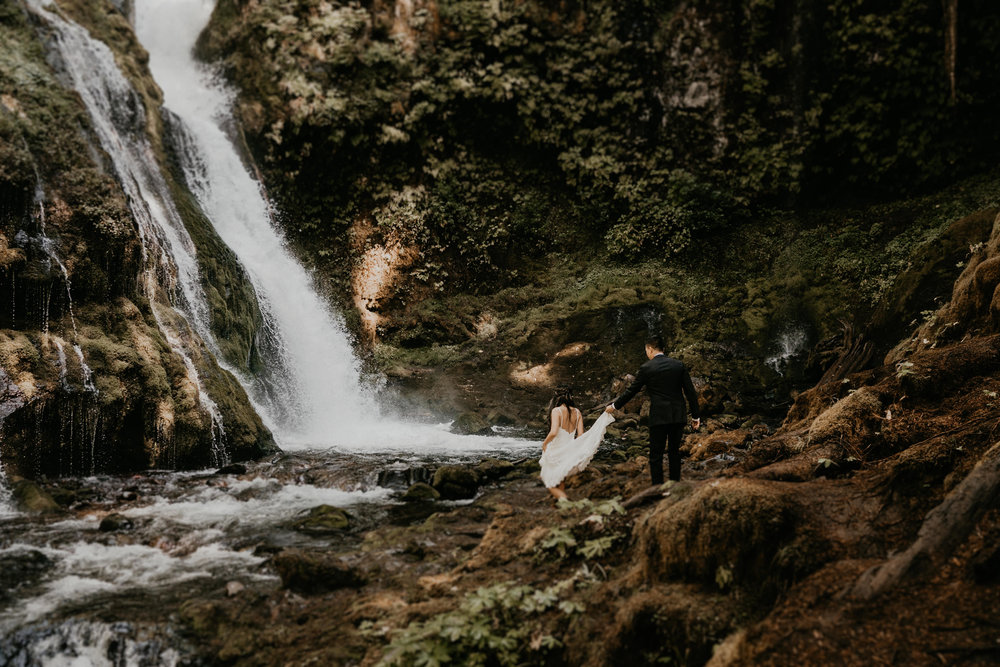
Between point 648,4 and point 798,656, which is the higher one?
point 648,4

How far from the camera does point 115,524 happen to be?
19.3 feet

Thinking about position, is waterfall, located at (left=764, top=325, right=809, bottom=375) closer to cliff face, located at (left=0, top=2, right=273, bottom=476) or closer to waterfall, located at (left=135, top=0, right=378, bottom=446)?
waterfall, located at (left=135, top=0, right=378, bottom=446)

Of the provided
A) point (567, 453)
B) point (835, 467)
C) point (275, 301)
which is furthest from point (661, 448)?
point (275, 301)

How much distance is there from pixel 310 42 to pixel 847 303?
16649 mm

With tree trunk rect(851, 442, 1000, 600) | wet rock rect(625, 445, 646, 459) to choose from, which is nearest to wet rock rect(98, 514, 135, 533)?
tree trunk rect(851, 442, 1000, 600)

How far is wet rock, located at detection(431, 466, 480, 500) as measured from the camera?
7.51 m

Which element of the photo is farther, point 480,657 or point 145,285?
point 145,285

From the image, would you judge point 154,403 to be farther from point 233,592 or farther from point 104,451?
point 233,592

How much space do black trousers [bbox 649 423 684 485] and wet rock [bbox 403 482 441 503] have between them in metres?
3.20

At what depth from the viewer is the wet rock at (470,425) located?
12.8 m

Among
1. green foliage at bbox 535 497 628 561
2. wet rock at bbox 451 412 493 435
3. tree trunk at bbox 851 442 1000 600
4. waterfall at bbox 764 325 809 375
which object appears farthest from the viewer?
waterfall at bbox 764 325 809 375

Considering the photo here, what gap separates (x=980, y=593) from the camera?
216 centimetres

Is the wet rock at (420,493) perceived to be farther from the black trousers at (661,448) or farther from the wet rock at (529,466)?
the black trousers at (661,448)

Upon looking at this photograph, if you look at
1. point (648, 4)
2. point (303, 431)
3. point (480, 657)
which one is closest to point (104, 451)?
point (303, 431)
